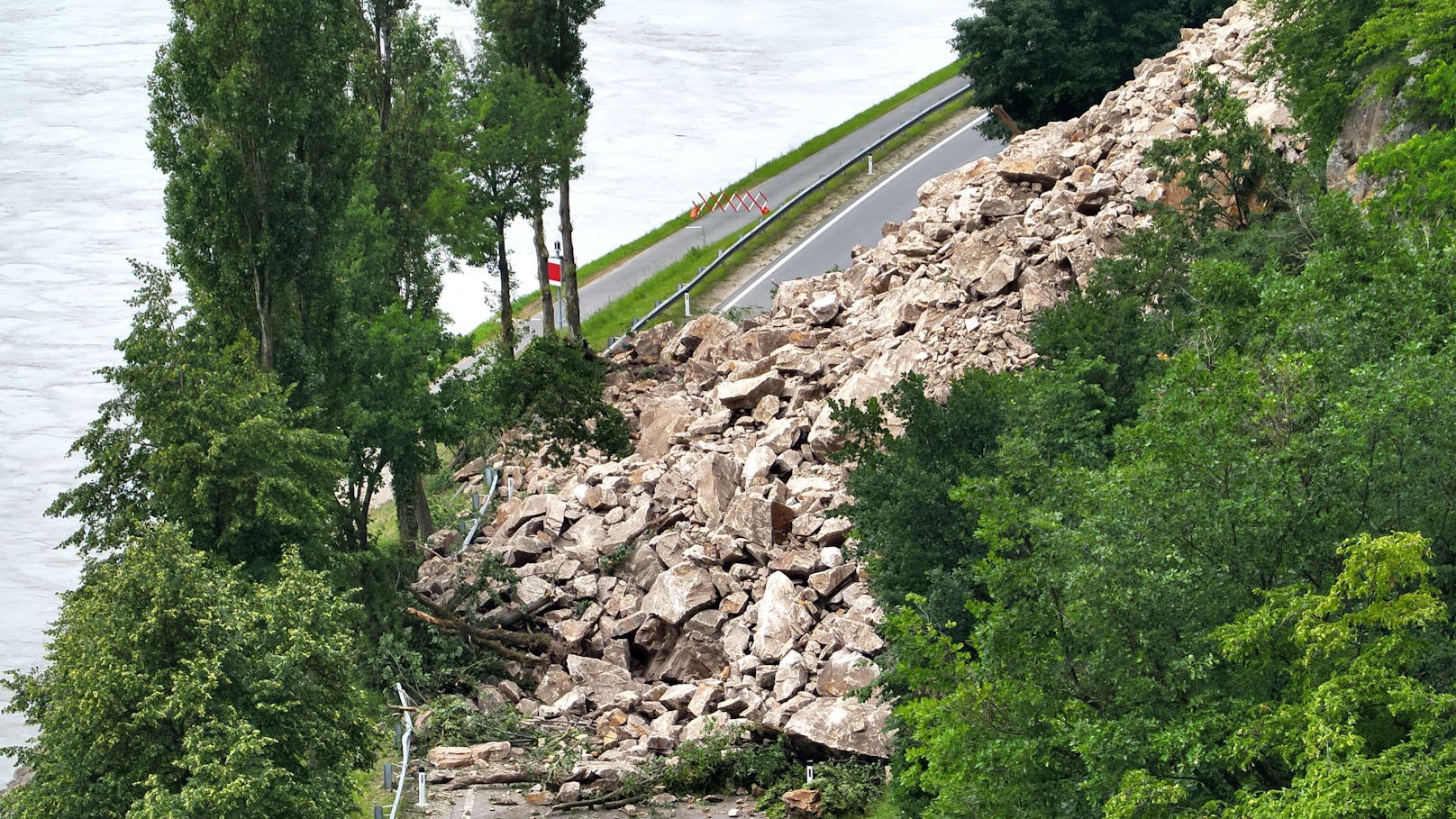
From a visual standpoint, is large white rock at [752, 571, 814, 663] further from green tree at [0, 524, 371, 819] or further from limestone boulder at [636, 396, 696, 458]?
green tree at [0, 524, 371, 819]

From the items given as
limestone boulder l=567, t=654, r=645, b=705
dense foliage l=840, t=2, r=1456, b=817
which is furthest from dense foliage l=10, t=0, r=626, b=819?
dense foliage l=840, t=2, r=1456, b=817

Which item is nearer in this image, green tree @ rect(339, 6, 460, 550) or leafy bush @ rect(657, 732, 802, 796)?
leafy bush @ rect(657, 732, 802, 796)

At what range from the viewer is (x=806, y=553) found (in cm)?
2759

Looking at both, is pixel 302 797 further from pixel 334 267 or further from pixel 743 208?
pixel 743 208

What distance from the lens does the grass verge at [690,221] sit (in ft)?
166

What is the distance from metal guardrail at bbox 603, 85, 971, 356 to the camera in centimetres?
4392

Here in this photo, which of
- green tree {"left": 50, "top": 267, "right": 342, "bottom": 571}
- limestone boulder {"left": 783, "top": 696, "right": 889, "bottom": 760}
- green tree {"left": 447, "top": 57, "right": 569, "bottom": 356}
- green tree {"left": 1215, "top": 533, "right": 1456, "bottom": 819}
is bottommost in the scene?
limestone boulder {"left": 783, "top": 696, "right": 889, "bottom": 760}

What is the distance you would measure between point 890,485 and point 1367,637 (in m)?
10.3

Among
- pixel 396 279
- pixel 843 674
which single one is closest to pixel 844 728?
pixel 843 674

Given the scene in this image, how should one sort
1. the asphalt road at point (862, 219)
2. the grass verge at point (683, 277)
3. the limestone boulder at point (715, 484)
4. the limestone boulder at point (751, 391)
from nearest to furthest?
the limestone boulder at point (715, 484) → the limestone boulder at point (751, 391) → the asphalt road at point (862, 219) → the grass verge at point (683, 277)

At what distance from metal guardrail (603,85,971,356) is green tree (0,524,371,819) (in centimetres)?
2302

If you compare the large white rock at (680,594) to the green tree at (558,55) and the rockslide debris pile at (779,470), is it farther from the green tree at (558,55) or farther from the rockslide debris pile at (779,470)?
the green tree at (558,55)

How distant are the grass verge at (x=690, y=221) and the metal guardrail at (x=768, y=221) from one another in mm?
576

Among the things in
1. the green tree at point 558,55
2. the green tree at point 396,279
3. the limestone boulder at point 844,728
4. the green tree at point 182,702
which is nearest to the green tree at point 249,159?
the green tree at point 396,279
